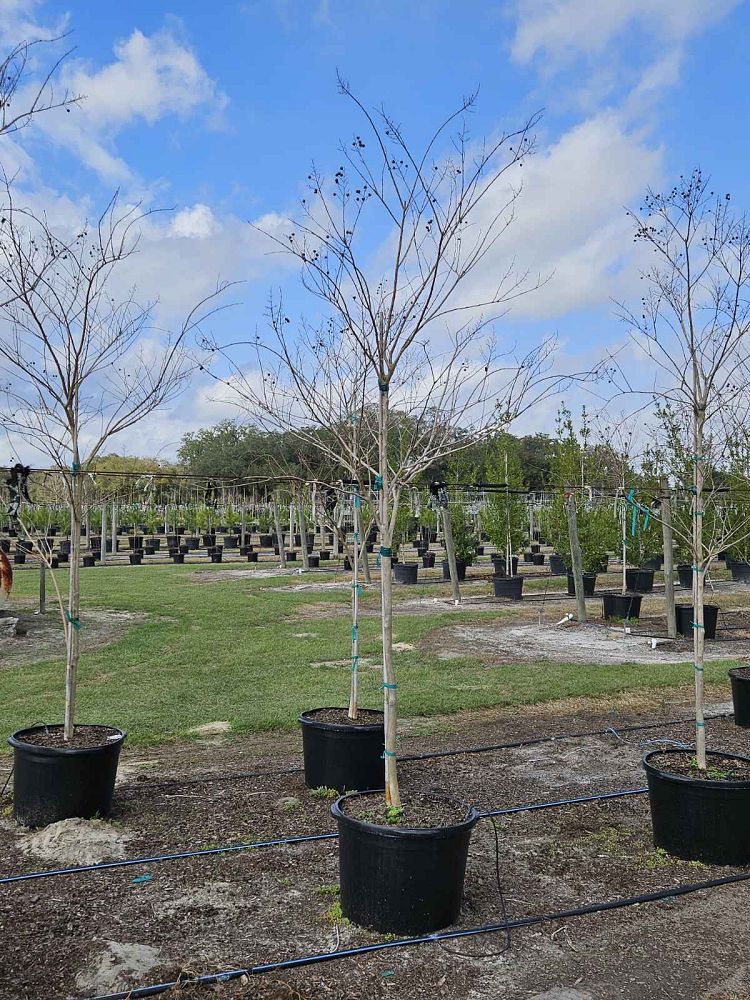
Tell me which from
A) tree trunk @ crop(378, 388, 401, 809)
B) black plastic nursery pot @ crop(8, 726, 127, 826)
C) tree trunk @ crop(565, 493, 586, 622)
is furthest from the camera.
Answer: tree trunk @ crop(565, 493, 586, 622)

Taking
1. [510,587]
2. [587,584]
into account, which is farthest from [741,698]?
[587,584]

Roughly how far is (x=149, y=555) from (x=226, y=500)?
1396 cm

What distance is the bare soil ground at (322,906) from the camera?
2.85m

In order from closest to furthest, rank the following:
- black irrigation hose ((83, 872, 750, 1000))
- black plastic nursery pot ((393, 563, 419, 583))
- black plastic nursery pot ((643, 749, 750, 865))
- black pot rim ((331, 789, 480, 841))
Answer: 1. black irrigation hose ((83, 872, 750, 1000))
2. black pot rim ((331, 789, 480, 841))
3. black plastic nursery pot ((643, 749, 750, 865))
4. black plastic nursery pot ((393, 563, 419, 583))

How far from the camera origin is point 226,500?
1681 inches

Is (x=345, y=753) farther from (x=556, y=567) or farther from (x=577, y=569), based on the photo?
(x=556, y=567)

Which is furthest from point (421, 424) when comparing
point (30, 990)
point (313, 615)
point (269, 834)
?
point (313, 615)

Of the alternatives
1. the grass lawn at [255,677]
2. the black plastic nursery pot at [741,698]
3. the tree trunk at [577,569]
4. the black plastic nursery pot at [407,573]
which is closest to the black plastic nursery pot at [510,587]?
the black plastic nursery pot at [407,573]

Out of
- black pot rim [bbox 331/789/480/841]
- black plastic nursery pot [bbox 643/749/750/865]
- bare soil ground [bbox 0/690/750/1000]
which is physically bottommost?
bare soil ground [bbox 0/690/750/1000]

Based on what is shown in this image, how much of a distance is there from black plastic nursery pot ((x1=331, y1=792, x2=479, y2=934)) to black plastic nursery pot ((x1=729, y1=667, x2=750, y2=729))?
3989 mm

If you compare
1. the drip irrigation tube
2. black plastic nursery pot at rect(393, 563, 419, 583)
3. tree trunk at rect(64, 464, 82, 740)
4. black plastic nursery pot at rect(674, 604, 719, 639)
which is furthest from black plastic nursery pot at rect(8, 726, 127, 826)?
black plastic nursery pot at rect(393, 563, 419, 583)

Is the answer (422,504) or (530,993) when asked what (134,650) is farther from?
(422,504)

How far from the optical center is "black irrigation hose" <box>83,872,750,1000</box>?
2766 millimetres

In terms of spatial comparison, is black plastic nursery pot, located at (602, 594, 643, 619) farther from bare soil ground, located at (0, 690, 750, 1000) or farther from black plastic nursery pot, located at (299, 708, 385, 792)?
black plastic nursery pot, located at (299, 708, 385, 792)
